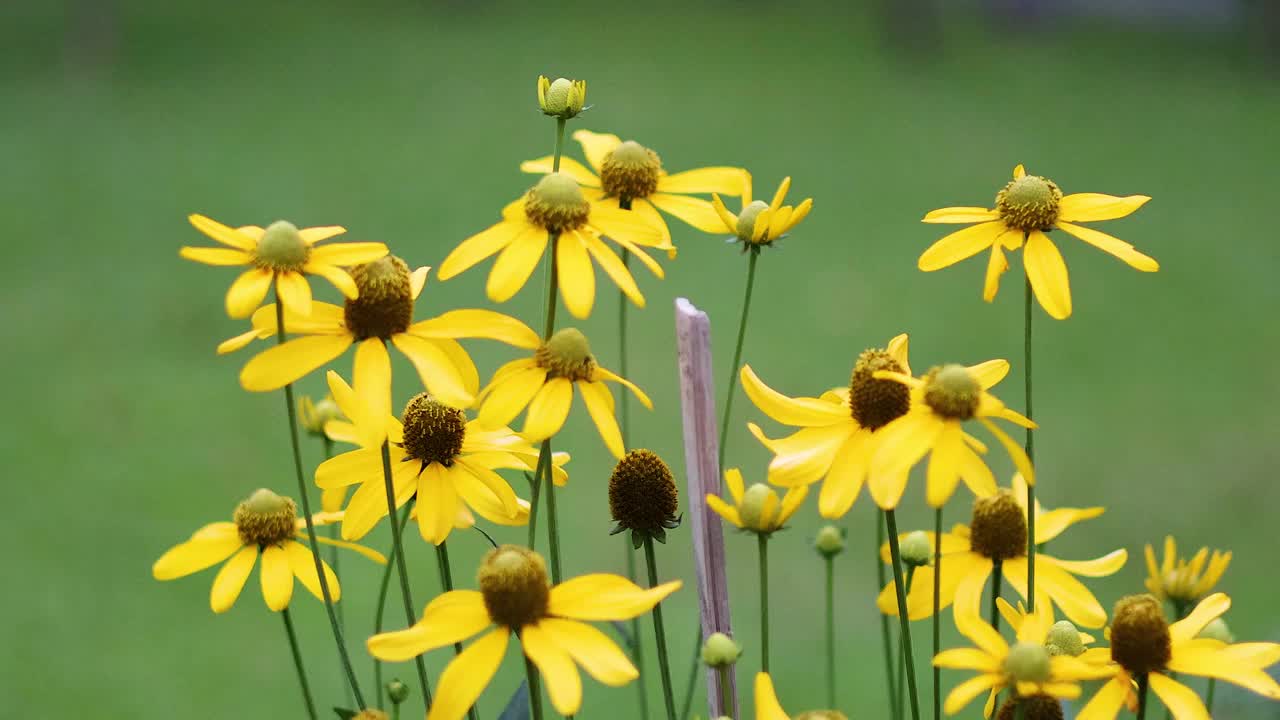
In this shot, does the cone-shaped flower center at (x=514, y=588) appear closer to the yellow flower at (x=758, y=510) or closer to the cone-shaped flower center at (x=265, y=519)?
the yellow flower at (x=758, y=510)

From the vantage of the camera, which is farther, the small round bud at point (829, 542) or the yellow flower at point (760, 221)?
the small round bud at point (829, 542)

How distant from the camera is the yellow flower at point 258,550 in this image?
2.24ft

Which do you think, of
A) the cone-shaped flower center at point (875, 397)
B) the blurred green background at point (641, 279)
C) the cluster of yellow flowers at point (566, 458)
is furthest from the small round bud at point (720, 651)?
the blurred green background at point (641, 279)

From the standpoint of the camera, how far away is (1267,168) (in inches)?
167

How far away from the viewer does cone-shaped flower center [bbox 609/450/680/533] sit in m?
0.63

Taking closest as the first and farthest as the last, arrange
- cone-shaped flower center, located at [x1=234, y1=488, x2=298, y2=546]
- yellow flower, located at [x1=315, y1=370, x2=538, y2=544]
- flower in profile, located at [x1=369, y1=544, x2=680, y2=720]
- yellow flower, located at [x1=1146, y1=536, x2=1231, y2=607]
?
flower in profile, located at [x1=369, y1=544, x2=680, y2=720] → yellow flower, located at [x1=315, y1=370, x2=538, y2=544] → cone-shaped flower center, located at [x1=234, y1=488, x2=298, y2=546] → yellow flower, located at [x1=1146, y1=536, x2=1231, y2=607]

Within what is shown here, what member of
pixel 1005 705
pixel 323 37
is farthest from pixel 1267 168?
pixel 1005 705

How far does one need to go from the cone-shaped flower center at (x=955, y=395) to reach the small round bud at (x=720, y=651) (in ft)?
0.45

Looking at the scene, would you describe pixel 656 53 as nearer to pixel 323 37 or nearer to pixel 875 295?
pixel 323 37

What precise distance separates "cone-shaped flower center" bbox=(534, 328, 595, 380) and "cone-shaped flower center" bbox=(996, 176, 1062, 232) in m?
0.23

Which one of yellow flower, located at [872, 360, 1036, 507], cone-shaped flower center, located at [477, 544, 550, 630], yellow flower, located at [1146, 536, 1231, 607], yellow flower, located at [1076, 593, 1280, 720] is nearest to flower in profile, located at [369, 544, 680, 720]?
cone-shaped flower center, located at [477, 544, 550, 630]

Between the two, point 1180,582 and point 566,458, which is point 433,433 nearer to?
point 566,458

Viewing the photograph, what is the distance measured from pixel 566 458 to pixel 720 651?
144mm

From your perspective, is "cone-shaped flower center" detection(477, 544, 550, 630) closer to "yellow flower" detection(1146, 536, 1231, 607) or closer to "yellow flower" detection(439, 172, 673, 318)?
"yellow flower" detection(439, 172, 673, 318)
